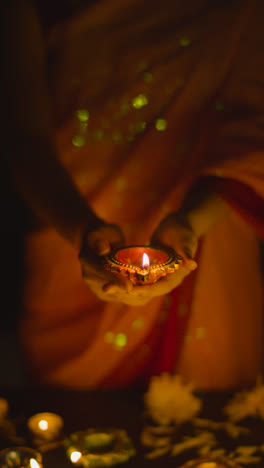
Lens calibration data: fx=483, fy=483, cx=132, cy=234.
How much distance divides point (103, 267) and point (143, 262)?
0.31 ft

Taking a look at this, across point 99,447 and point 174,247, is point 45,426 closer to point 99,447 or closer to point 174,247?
point 99,447

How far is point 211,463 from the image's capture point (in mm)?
1084

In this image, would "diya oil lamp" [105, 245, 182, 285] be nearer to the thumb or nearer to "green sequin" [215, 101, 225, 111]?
the thumb

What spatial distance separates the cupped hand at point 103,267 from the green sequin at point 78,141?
15.1 inches

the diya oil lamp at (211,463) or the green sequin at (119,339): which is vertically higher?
the green sequin at (119,339)

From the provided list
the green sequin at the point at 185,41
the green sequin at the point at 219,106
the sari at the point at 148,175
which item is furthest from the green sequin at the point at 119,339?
the green sequin at the point at 185,41

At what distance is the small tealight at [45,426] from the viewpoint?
49.2 inches

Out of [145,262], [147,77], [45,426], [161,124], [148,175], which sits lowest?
[45,426]

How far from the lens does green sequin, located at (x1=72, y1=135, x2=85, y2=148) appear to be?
1500mm

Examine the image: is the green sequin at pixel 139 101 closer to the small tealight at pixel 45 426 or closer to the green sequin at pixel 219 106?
the green sequin at pixel 219 106

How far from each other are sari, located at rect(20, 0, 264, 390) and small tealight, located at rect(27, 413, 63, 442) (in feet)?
0.85

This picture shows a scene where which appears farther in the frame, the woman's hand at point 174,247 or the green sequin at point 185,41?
the green sequin at point 185,41

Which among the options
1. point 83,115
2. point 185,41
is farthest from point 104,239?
point 185,41

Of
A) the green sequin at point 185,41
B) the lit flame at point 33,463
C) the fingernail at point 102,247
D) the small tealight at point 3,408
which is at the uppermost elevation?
the green sequin at point 185,41
